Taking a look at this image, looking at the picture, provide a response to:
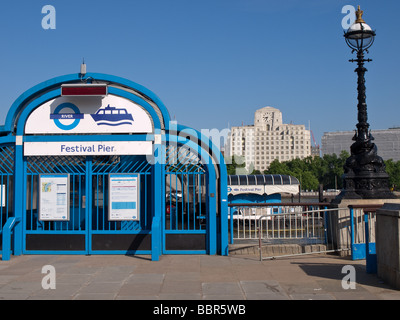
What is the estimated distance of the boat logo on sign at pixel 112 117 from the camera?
404 inches

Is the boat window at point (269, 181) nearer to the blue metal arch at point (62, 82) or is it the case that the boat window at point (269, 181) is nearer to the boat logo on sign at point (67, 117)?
the blue metal arch at point (62, 82)

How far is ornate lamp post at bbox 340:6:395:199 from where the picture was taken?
396 inches

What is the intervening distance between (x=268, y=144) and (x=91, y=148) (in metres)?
171

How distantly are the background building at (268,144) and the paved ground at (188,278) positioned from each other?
534ft

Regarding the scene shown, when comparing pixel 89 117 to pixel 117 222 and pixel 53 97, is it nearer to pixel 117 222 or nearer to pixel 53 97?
pixel 53 97

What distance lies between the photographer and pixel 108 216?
33.0 ft

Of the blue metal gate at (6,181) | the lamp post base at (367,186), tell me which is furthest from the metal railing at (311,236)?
the blue metal gate at (6,181)

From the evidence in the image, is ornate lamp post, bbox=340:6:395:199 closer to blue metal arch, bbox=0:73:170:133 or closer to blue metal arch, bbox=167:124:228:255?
blue metal arch, bbox=167:124:228:255

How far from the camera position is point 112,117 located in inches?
404

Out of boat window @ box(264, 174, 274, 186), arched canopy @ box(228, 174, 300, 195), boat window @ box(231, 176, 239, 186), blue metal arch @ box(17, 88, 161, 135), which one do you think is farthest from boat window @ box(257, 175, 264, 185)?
blue metal arch @ box(17, 88, 161, 135)

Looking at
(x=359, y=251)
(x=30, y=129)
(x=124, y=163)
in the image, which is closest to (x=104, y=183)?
(x=124, y=163)

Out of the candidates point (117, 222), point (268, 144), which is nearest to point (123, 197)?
point (117, 222)
